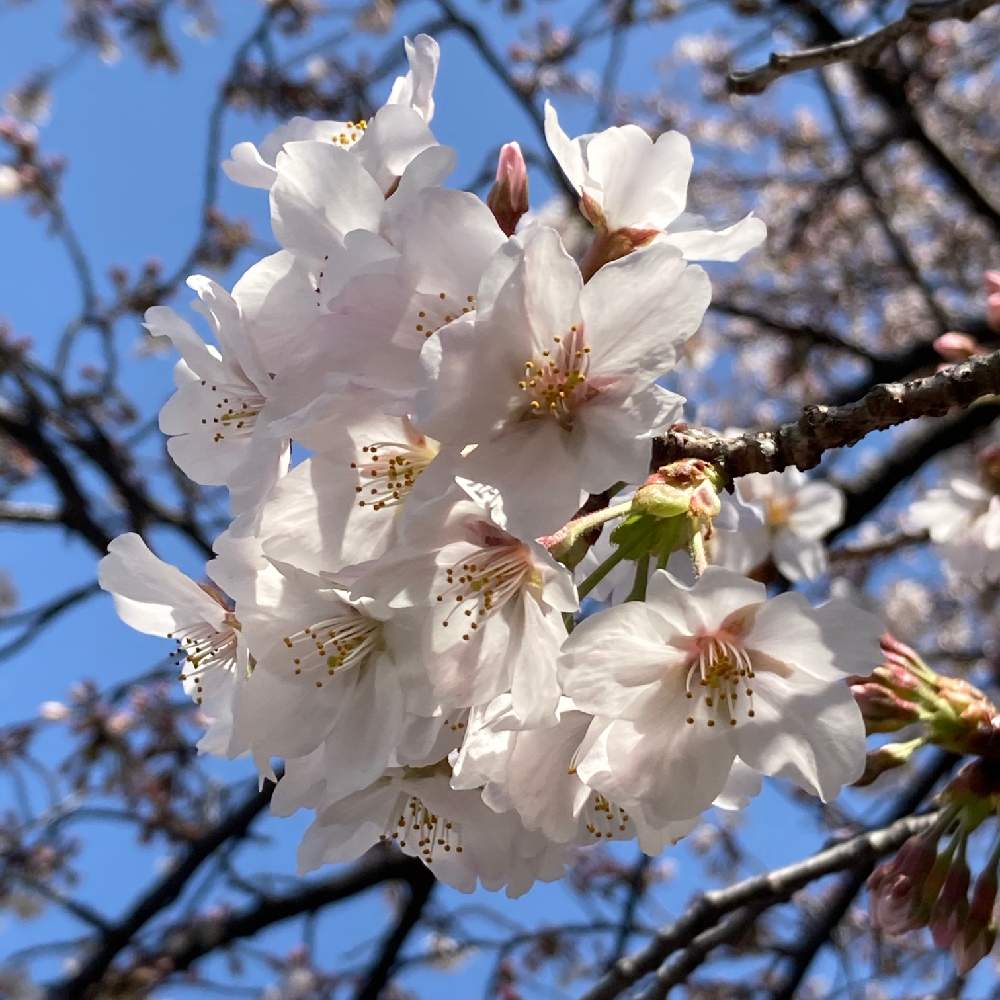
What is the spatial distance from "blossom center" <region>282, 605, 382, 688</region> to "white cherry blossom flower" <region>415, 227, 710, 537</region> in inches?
13.2

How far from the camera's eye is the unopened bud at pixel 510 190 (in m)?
1.48

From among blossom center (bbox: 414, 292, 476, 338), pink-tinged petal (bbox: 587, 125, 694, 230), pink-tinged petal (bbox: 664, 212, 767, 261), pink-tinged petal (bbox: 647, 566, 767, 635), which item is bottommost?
pink-tinged petal (bbox: 647, 566, 767, 635)

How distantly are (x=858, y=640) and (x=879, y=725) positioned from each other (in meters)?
0.54

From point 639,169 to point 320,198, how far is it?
0.50 meters

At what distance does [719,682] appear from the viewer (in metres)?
1.29

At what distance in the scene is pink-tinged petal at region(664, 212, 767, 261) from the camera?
1.43 meters

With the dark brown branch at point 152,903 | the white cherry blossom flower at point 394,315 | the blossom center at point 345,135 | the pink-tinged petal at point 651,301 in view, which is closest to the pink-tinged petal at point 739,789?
the pink-tinged petal at point 651,301

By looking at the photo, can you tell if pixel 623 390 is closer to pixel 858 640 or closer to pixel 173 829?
pixel 858 640

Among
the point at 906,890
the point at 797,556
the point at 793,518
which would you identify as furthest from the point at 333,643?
the point at 793,518

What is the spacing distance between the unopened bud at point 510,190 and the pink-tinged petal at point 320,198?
223mm

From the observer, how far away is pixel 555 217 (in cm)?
736

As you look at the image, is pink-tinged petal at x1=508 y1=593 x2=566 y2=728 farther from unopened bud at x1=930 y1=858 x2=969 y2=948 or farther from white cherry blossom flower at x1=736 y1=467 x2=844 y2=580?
white cherry blossom flower at x1=736 y1=467 x2=844 y2=580

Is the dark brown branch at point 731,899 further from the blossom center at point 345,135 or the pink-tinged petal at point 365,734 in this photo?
the blossom center at point 345,135

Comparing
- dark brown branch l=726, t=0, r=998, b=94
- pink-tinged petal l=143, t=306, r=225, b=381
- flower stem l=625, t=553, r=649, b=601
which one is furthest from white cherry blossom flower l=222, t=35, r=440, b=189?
flower stem l=625, t=553, r=649, b=601
